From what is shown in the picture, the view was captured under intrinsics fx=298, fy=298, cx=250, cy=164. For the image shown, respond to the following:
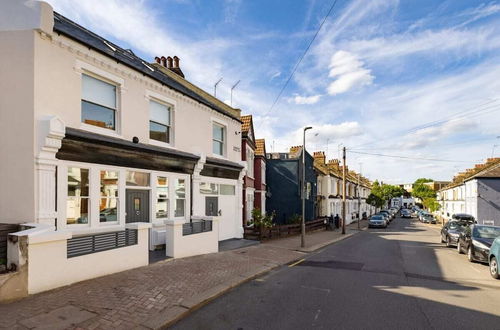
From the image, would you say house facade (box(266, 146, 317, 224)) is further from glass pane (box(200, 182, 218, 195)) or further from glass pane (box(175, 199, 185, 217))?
glass pane (box(175, 199, 185, 217))

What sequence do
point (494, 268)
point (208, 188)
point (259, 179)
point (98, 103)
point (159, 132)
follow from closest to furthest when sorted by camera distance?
point (98, 103) → point (494, 268) → point (159, 132) → point (208, 188) → point (259, 179)

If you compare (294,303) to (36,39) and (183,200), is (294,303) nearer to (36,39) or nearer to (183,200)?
(183,200)

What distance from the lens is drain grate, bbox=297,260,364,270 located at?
11445 millimetres

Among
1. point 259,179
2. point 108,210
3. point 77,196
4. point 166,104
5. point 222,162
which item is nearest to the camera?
point 77,196

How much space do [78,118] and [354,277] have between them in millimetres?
9891

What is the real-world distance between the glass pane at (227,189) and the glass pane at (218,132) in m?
2.60

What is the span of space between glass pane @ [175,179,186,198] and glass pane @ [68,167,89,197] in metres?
4.05

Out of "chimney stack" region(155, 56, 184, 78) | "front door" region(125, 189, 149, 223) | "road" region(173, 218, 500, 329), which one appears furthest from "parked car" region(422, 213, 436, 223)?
"front door" region(125, 189, 149, 223)

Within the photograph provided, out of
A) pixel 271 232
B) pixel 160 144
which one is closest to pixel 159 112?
pixel 160 144

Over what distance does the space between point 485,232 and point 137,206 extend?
15254 millimetres

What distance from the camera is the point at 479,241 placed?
42.1 feet

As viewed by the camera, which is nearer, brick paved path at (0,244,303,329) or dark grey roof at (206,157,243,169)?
brick paved path at (0,244,303,329)

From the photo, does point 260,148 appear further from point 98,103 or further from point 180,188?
point 98,103

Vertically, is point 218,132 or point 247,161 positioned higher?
point 218,132
